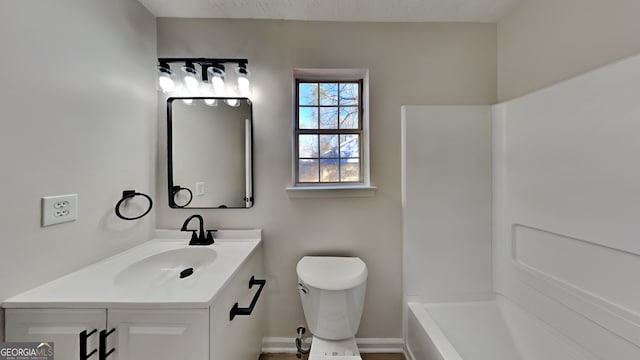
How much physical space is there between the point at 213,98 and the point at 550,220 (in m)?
2.19

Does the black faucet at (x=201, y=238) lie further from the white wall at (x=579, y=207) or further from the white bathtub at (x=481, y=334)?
the white wall at (x=579, y=207)

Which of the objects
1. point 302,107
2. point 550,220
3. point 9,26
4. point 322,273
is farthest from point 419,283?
point 9,26

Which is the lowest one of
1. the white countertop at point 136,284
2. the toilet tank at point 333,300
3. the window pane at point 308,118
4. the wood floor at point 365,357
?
the wood floor at point 365,357

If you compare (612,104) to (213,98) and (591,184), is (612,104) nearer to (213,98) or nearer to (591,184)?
(591,184)

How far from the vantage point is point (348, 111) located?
1.89 meters

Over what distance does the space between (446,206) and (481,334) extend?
0.83 m

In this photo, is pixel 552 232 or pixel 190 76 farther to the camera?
pixel 190 76

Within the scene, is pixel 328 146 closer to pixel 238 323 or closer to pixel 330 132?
pixel 330 132

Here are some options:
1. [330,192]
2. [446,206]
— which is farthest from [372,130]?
[446,206]

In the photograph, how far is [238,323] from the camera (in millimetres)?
1219

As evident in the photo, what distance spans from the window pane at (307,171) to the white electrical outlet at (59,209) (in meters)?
1.26

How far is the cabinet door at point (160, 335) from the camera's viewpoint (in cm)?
87

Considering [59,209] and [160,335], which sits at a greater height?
[59,209]

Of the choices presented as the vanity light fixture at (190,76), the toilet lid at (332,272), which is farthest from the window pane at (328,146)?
the vanity light fixture at (190,76)
